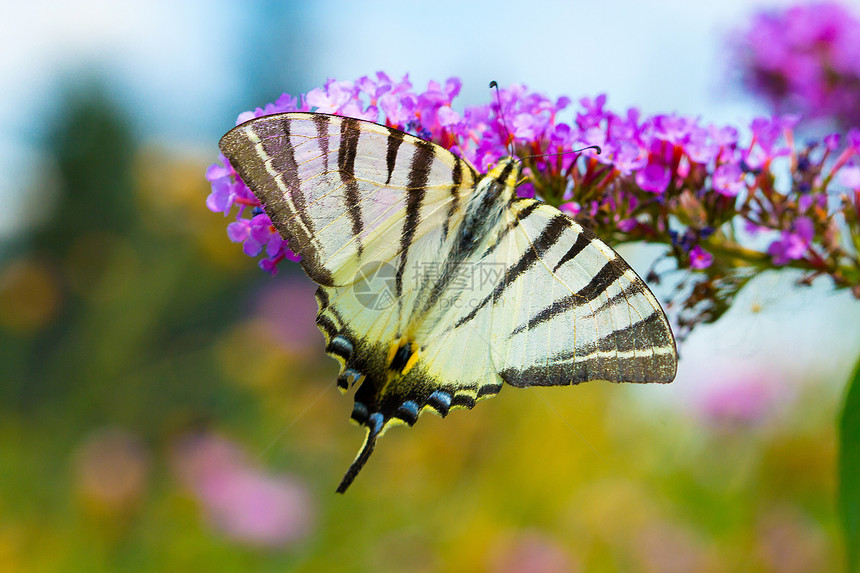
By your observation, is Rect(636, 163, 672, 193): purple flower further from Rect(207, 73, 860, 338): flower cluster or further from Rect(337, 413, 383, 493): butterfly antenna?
Rect(337, 413, 383, 493): butterfly antenna

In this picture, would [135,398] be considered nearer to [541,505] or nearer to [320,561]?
[320,561]

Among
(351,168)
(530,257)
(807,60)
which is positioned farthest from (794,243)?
(807,60)

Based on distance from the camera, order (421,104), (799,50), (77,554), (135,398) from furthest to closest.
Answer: (135,398)
(799,50)
(77,554)
(421,104)

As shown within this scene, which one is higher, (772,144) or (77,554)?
(772,144)

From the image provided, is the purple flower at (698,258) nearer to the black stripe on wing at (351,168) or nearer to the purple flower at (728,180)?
the purple flower at (728,180)

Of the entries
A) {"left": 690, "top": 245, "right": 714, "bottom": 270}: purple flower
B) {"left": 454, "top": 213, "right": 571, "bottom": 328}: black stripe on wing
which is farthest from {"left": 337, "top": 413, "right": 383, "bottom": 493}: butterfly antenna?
{"left": 690, "top": 245, "right": 714, "bottom": 270}: purple flower

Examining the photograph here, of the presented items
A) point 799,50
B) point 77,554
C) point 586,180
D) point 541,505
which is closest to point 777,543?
point 541,505
